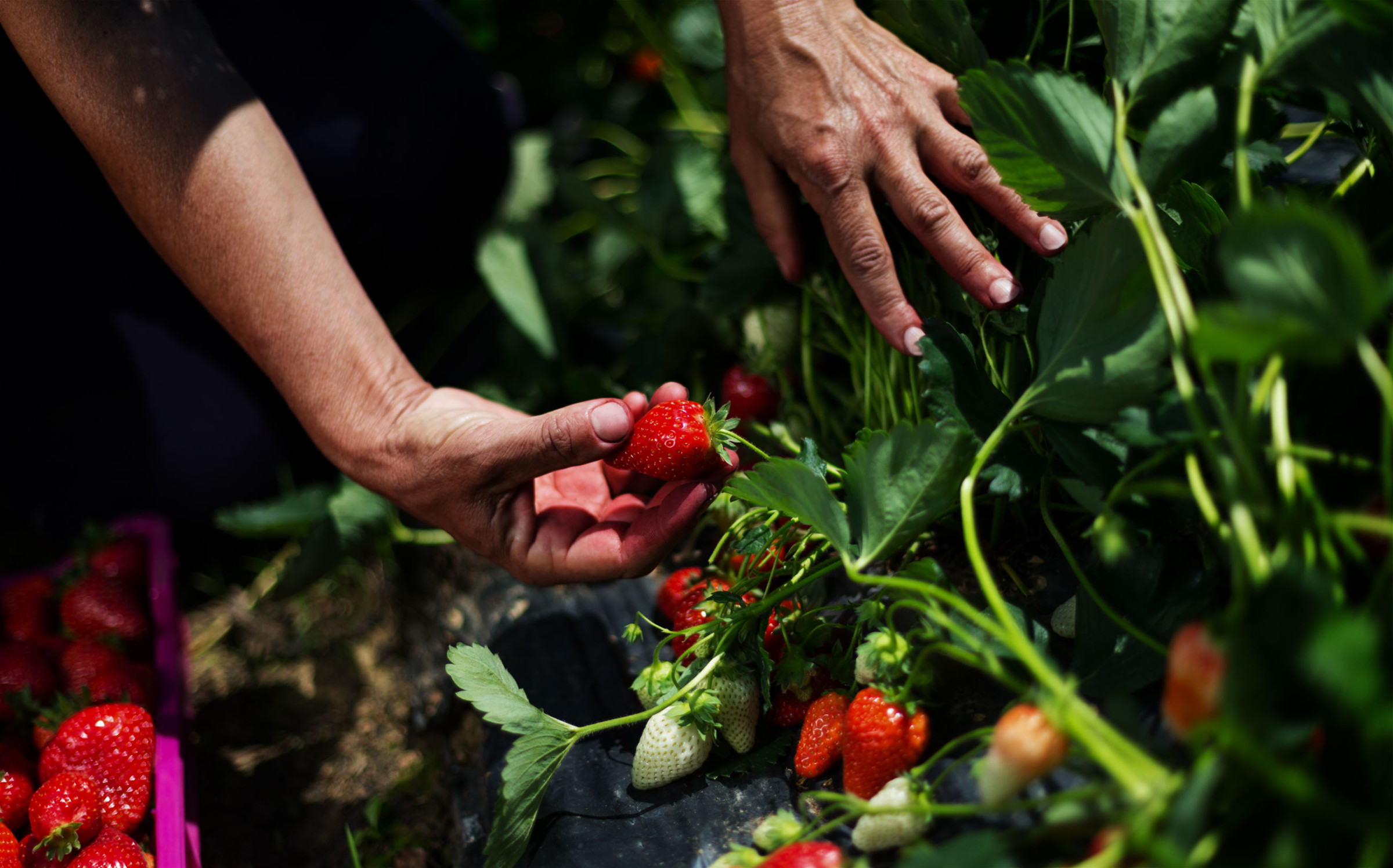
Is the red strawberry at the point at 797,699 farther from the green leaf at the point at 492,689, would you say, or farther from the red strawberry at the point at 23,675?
the red strawberry at the point at 23,675

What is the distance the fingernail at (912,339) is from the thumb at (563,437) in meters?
0.27

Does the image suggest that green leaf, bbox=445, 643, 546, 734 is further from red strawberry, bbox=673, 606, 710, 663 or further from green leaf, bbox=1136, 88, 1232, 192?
green leaf, bbox=1136, 88, 1232, 192


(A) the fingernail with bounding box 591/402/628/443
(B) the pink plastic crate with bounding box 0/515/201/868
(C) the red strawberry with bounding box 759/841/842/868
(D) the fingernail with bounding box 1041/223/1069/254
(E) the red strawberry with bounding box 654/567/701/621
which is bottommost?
(E) the red strawberry with bounding box 654/567/701/621

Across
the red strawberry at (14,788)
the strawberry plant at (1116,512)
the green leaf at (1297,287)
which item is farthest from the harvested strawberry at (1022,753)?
the red strawberry at (14,788)

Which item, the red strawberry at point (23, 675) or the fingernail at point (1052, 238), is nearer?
the fingernail at point (1052, 238)

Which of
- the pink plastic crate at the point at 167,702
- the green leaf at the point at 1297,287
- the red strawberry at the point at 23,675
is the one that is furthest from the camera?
the red strawberry at the point at 23,675

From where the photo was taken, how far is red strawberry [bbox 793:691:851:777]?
69cm

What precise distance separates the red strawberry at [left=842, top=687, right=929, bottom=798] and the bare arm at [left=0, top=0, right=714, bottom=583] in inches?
8.5

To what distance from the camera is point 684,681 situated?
0.73 m

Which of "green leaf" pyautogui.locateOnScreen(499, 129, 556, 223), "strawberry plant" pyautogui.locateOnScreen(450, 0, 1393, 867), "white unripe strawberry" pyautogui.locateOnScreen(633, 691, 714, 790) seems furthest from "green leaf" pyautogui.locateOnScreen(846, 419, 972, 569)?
"green leaf" pyautogui.locateOnScreen(499, 129, 556, 223)

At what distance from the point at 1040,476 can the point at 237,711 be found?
110 cm

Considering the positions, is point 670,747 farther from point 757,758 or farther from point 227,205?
point 227,205

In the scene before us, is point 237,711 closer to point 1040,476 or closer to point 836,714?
point 836,714

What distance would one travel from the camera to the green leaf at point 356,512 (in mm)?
1080
